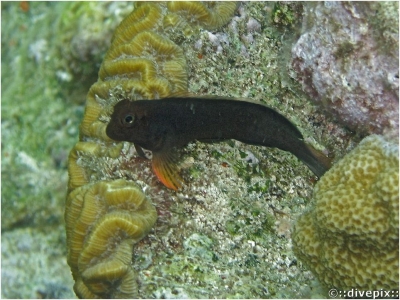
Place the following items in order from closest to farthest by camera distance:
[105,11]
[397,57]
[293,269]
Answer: [397,57] → [293,269] → [105,11]

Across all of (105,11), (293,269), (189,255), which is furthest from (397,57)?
(105,11)

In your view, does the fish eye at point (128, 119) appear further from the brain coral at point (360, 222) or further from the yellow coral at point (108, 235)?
the brain coral at point (360, 222)

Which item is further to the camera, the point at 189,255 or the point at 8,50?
the point at 8,50

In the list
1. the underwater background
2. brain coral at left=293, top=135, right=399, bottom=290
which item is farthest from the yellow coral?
brain coral at left=293, top=135, right=399, bottom=290

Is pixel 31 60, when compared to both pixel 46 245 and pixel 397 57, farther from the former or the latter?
pixel 397 57

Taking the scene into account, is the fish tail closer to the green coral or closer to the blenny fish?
the blenny fish

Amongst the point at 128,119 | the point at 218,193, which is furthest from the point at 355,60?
the point at 128,119
